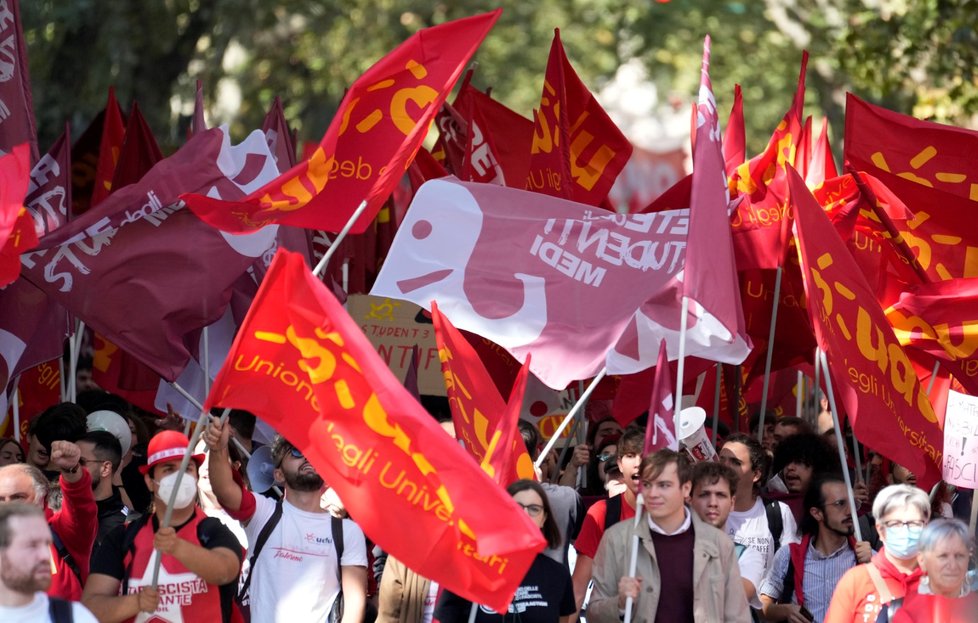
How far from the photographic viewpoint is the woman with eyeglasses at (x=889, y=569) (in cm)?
656

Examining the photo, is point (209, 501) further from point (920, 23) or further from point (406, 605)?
point (920, 23)

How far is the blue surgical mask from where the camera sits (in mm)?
6652

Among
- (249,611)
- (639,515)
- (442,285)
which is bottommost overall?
(249,611)

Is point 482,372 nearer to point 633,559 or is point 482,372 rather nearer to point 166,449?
point 633,559

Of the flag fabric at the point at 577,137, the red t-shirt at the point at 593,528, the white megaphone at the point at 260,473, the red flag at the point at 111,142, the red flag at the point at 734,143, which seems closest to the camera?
the red t-shirt at the point at 593,528

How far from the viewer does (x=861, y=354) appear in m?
8.00

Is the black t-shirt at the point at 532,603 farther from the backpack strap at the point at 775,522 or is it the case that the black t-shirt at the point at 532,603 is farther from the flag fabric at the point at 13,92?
the flag fabric at the point at 13,92

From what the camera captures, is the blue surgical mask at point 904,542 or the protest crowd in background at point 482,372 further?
the blue surgical mask at point 904,542

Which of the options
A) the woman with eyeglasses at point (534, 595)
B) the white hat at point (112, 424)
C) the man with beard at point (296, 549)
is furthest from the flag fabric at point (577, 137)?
the woman with eyeglasses at point (534, 595)

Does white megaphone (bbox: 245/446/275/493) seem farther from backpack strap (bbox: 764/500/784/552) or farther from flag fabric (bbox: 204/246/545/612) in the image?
backpack strap (bbox: 764/500/784/552)

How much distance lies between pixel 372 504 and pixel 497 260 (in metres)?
2.59

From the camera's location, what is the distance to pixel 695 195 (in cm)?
774

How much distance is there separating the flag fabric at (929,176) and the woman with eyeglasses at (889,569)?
3251mm

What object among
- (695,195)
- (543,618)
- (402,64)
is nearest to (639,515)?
(543,618)
